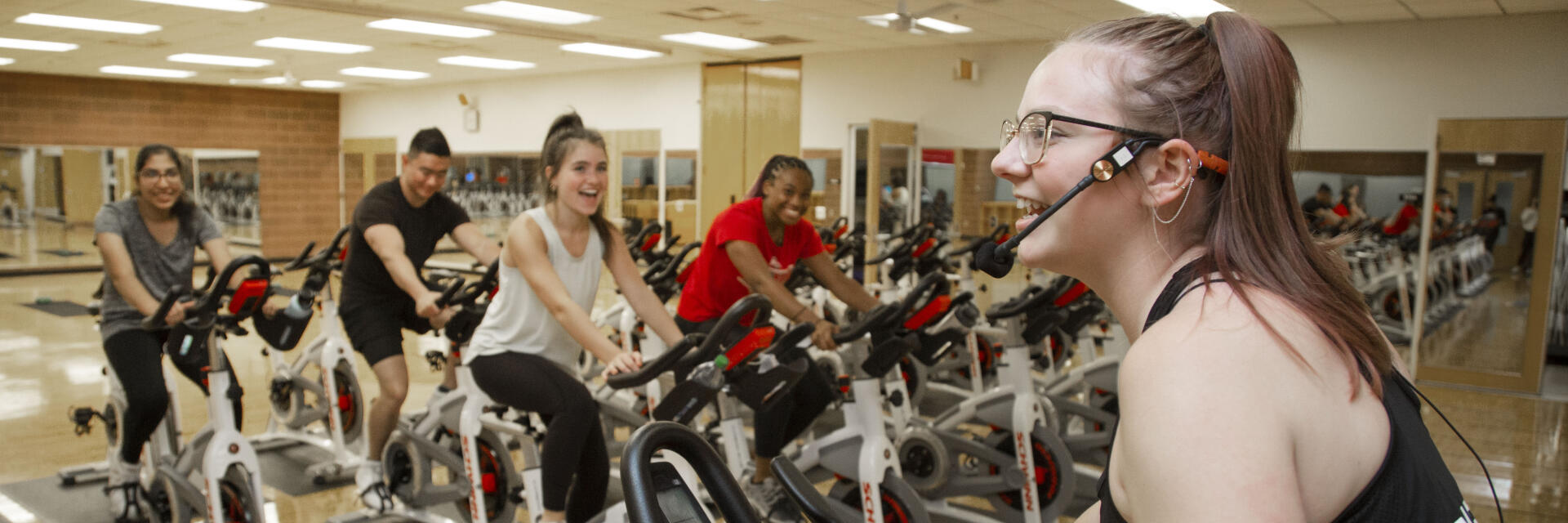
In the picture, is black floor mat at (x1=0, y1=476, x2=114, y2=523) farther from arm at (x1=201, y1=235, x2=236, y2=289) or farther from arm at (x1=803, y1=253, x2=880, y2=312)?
arm at (x1=803, y1=253, x2=880, y2=312)

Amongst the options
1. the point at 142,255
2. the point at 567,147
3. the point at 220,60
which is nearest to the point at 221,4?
the point at 220,60

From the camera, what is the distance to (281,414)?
4.89 m

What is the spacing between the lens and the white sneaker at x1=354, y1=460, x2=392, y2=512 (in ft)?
11.6

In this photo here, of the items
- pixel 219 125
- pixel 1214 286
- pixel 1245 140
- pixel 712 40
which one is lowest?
pixel 1214 286

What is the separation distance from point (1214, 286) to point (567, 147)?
2.30 meters

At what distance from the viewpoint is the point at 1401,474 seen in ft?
2.25

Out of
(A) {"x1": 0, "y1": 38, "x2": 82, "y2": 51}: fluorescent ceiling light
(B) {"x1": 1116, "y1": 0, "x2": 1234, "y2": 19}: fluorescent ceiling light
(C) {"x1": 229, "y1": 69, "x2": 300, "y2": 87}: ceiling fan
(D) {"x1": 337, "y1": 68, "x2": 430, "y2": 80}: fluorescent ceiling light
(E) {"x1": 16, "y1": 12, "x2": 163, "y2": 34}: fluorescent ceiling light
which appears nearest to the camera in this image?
(B) {"x1": 1116, "y1": 0, "x2": 1234, "y2": 19}: fluorescent ceiling light

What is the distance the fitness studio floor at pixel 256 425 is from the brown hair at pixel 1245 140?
12.8 ft

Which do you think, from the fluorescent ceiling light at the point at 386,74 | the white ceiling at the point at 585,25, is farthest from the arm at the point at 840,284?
the fluorescent ceiling light at the point at 386,74

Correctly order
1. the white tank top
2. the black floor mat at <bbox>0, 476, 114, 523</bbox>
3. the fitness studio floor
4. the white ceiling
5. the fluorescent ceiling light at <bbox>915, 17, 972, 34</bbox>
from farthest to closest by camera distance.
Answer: the fluorescent ceiling light at <bbox>915, 17, 972, 34</bbox> → the white ceiling → the fitness studio floor → the black floor mat at <bbox>0, 476, 114, 523</bbox> → the white tank top

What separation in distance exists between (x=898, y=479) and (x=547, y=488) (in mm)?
1007

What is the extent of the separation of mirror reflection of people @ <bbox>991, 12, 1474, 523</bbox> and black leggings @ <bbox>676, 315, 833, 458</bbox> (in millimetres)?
2451

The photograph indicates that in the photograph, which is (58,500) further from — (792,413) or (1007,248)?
(1007,248)

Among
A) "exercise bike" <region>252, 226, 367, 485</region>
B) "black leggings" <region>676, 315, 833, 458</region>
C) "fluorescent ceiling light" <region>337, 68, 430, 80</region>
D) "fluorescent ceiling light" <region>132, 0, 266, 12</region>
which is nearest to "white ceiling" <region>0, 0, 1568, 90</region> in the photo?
"fluorescent ceiling light" <region>132, 0, 266, 12</region>
